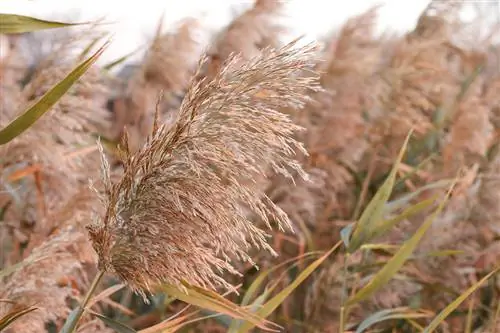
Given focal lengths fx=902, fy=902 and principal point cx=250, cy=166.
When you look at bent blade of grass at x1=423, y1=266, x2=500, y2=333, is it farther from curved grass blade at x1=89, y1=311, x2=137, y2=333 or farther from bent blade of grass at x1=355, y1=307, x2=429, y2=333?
curved grass blade at x1=89, y1=311, x2=137, y2=333

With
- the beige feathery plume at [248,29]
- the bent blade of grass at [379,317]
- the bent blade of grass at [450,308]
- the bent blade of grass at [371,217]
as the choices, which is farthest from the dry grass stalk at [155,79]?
the bent blade of grass at [450,308]

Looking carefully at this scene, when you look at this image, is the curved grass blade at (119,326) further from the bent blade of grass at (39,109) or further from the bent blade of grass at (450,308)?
the bent blade of grass at (450,308)

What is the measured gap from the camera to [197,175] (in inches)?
52.9

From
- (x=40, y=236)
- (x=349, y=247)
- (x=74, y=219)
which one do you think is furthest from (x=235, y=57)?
(x=40, y=236)

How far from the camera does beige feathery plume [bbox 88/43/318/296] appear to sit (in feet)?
4.38

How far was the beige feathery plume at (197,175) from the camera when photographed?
52.6 inches

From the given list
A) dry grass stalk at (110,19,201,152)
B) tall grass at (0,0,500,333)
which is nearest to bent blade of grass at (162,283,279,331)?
tall grass at (0,0,500,333)

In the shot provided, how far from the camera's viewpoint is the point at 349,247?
209 centimetres

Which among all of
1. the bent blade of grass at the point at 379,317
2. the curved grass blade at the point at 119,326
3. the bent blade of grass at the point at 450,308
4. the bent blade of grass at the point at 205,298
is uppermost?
the curved grass blade at the point at 119,326

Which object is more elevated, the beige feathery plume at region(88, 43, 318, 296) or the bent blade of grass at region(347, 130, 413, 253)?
the beige feathery plume at region(88, 43, 318, 296)

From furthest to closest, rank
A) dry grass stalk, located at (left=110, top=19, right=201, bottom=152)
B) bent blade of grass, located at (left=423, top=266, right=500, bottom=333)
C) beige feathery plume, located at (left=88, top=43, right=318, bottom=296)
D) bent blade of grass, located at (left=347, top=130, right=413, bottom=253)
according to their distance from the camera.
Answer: dry grass stalk, located at (left=110, top=19, right=201, bottom=152)
bent blade of grass, located at (left=347, top=130, right=413, bottom=253)
bent blade of grass, located at (left=423, top=266, right=500, bottom=333)
beige feathery plume, located at (left=88, top=43, right=318, bottom=296)

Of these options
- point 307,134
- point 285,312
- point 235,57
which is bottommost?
point 285,312

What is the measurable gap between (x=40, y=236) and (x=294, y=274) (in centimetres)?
121

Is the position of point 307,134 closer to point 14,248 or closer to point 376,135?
point 376,135
